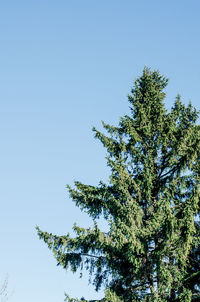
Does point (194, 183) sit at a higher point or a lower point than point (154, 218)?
higher

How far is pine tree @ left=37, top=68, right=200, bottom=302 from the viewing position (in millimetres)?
9477

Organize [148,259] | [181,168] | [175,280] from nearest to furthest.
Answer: [175,280]
[148,259]
[181,168]

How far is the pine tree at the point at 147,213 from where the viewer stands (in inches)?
373

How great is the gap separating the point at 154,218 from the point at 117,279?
→ 2.74m

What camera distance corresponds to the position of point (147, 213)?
429 inches

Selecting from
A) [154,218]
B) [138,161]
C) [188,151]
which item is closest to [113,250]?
[154,218]

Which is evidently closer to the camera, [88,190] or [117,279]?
[117,279]

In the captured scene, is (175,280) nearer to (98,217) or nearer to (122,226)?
(122,226)

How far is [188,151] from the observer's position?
37.7 feet

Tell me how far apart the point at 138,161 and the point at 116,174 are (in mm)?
1213

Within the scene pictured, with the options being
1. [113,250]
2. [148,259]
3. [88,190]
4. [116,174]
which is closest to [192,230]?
[148,259]

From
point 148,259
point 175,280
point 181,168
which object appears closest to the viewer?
point 175,280

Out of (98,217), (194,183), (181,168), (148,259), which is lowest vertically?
(148,259)

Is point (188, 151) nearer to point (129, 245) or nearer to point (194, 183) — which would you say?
point (194, 183)
